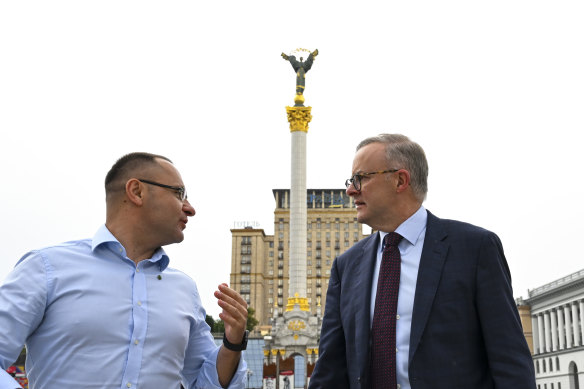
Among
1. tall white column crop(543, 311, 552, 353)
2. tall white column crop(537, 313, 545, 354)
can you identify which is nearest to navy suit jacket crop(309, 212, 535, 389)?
tall white column crop(543, 311, 552, 353)

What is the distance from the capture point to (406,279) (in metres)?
4.91

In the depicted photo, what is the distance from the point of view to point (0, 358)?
3.45 meters

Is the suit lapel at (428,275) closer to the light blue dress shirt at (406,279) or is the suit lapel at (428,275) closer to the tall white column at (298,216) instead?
the light blue dress shirt at (406,279)

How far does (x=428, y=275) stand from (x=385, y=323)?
0.45 metres

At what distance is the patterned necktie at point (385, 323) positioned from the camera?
465 cm

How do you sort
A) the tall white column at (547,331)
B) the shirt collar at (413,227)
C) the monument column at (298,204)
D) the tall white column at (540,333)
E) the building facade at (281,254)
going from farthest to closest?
the building facade at (281,254)
the tall white column at (540,333)
the tall white column at (547,331)
the monument column at (298,204)
the shirt collar at (413,227)

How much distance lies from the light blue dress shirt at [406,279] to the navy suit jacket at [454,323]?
0.23ft

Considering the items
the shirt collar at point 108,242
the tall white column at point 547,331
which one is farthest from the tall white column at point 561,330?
the shirt collar at point 108,242

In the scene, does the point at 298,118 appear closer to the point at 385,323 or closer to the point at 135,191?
the point at 385,323

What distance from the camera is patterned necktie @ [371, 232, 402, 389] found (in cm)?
465

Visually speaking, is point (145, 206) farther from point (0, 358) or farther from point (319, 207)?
point (319, 207)

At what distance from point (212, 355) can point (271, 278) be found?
375ft

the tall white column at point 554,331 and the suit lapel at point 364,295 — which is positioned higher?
the tall white column at point 554,331

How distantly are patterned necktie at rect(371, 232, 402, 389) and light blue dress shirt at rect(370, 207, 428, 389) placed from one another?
0.04m
